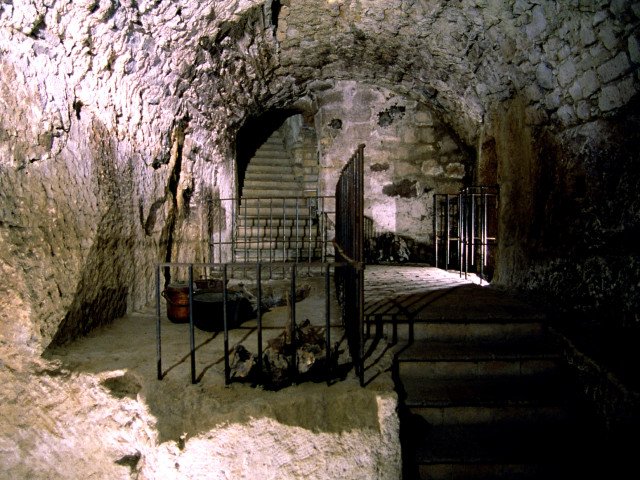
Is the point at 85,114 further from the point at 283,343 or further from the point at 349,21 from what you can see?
the point at 349,21

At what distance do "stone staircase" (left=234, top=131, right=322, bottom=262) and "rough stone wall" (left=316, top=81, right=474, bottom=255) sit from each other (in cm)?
70

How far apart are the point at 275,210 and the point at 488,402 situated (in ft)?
19.2

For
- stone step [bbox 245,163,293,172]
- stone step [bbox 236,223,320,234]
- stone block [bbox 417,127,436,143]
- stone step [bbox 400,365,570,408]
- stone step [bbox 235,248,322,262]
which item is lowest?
stone step [bbox 400,365,570,408]

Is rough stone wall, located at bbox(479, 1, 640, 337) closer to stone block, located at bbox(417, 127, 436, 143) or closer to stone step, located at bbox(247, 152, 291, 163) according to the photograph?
stone block, located at bbox(417, 127, 436, 143)

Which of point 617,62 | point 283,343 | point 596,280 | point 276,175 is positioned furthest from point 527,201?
point 276,175

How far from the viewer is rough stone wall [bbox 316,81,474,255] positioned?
7.50 meters

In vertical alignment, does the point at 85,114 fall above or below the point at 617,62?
below

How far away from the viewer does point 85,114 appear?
128 inches

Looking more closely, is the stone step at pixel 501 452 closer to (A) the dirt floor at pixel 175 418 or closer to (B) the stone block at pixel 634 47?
(A) the dirt floor at pixel 175 418

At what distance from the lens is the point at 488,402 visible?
2752 millimetres

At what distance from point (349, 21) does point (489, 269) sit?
3878 mm

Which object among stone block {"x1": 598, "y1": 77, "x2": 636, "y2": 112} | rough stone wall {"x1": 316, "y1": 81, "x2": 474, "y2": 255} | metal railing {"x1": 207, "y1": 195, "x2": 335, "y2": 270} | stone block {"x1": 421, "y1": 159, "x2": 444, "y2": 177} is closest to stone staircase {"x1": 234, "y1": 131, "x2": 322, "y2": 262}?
metal railing {"x1": 207, "y1": 195, "x2": 335, "y2": 270}

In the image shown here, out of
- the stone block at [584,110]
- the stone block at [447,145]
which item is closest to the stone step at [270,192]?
the stone block at [447,145]

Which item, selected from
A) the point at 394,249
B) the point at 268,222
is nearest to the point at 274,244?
the point at 268,222
